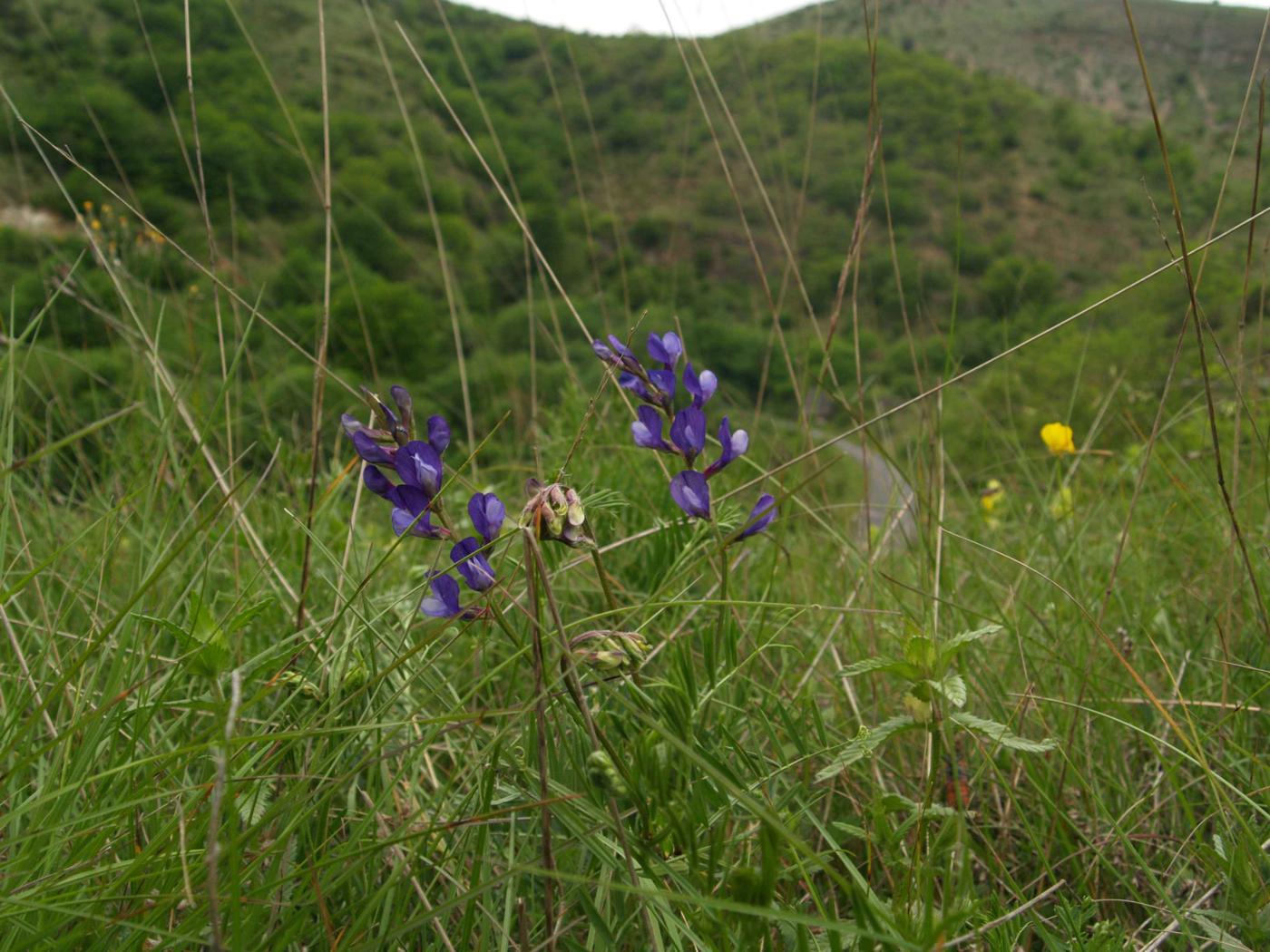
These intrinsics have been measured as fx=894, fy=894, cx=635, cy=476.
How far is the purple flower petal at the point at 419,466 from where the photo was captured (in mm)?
868

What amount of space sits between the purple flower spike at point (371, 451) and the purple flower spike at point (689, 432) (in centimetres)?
31

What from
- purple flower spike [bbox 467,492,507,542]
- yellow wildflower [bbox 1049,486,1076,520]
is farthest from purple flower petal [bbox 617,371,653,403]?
yellow wildflower [bbox 1049,486,1076,520]

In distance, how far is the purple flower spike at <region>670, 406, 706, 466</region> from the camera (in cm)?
100

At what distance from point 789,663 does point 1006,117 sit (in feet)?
188

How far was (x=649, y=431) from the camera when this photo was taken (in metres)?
1.03

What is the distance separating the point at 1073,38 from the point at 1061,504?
285ft

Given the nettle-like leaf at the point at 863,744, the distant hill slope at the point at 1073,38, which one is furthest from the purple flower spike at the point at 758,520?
the distant hill slope at the point at 1073,38

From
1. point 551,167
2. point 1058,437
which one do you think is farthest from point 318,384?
point 551,167

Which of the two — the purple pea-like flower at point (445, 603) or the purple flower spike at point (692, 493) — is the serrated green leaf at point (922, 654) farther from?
the purple pea-like flower at point (445, 603)

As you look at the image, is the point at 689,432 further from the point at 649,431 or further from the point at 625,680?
the point at 625,680

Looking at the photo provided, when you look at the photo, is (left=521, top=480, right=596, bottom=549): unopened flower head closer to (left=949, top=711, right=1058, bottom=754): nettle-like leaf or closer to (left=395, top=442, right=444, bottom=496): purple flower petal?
(left=395, top=442, right=444, bottom=496): purple flower petal

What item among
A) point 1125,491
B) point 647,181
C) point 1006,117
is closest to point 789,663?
point 1125,491

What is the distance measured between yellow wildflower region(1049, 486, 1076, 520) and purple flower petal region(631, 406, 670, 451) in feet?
3.78

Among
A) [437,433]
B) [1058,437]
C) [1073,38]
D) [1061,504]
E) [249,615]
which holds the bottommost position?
[1061,504]
